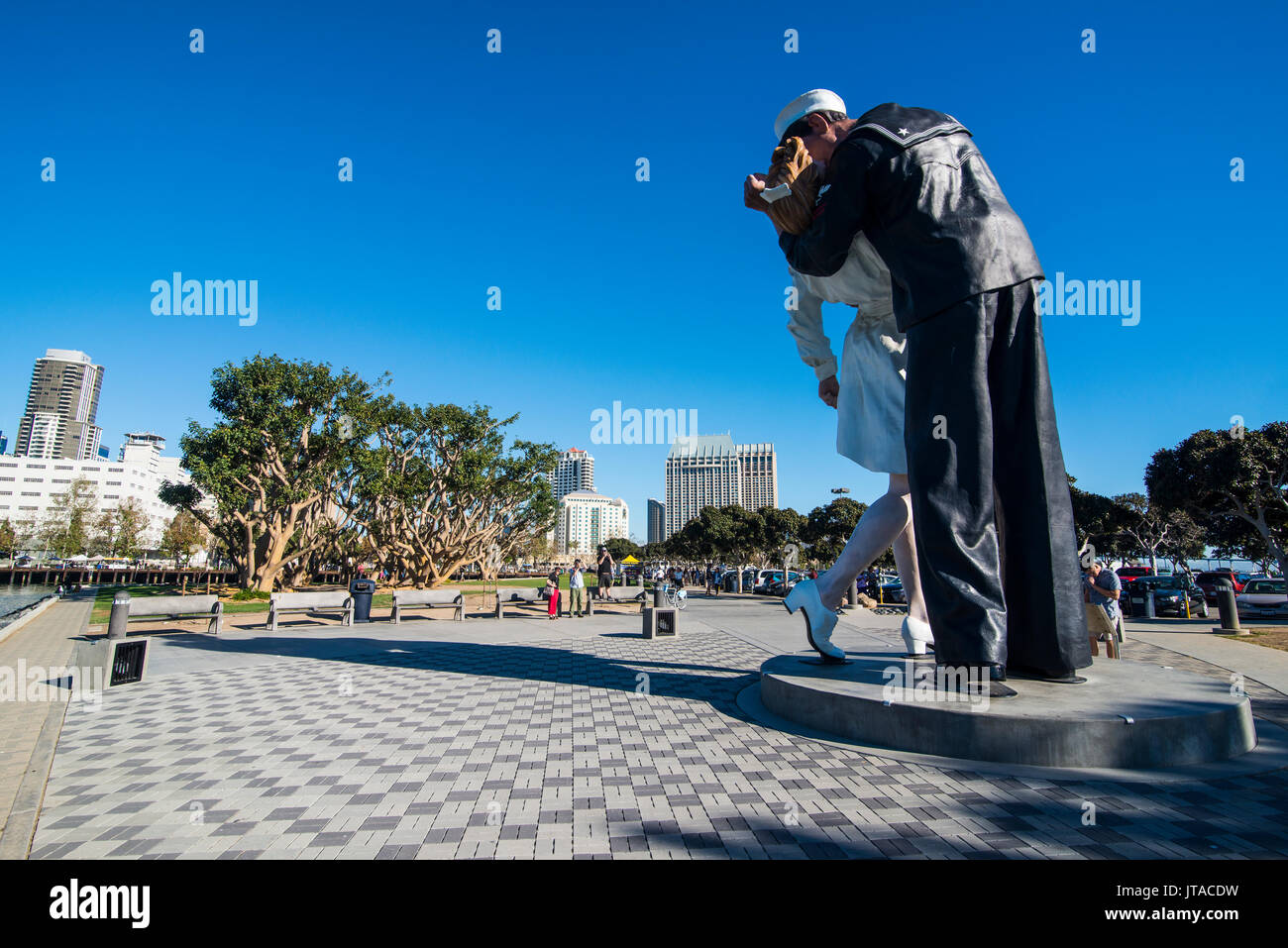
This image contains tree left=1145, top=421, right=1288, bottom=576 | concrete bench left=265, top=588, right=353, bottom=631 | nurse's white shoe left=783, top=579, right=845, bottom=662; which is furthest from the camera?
tree left=1145, top=421, right=1288, bottom=576

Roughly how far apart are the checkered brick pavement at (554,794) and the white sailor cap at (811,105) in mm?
5800

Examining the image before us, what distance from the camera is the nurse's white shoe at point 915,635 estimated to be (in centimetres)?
613

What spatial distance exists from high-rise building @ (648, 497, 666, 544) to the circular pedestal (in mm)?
150360

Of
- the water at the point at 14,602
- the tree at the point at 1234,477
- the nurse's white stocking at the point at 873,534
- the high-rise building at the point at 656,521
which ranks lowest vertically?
the water at the point at 14,602

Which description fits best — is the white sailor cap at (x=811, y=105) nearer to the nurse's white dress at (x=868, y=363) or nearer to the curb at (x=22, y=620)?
the nurse's white dress at (x=868, y=363)

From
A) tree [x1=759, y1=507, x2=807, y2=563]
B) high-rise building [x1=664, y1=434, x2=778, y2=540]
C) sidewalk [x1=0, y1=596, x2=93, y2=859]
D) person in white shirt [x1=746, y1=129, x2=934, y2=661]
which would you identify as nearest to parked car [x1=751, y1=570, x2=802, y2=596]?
tree [x1=759, y1=507, x2=807, y2=563]

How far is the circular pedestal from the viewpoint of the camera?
168 inches

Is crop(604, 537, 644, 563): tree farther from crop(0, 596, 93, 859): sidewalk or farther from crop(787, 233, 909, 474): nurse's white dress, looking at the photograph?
crop(787, 233, 909, 474): nurse's white dress

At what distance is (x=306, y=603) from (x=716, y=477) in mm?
134466

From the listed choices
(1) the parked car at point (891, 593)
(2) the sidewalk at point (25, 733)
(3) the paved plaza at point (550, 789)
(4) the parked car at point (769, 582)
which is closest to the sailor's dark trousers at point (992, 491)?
(3) the paved plaza at point (550, 789)

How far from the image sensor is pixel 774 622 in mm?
17172

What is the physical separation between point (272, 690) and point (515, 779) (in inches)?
192

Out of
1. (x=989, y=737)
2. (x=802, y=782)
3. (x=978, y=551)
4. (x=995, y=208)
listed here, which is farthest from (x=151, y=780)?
(x=995, y=208)
